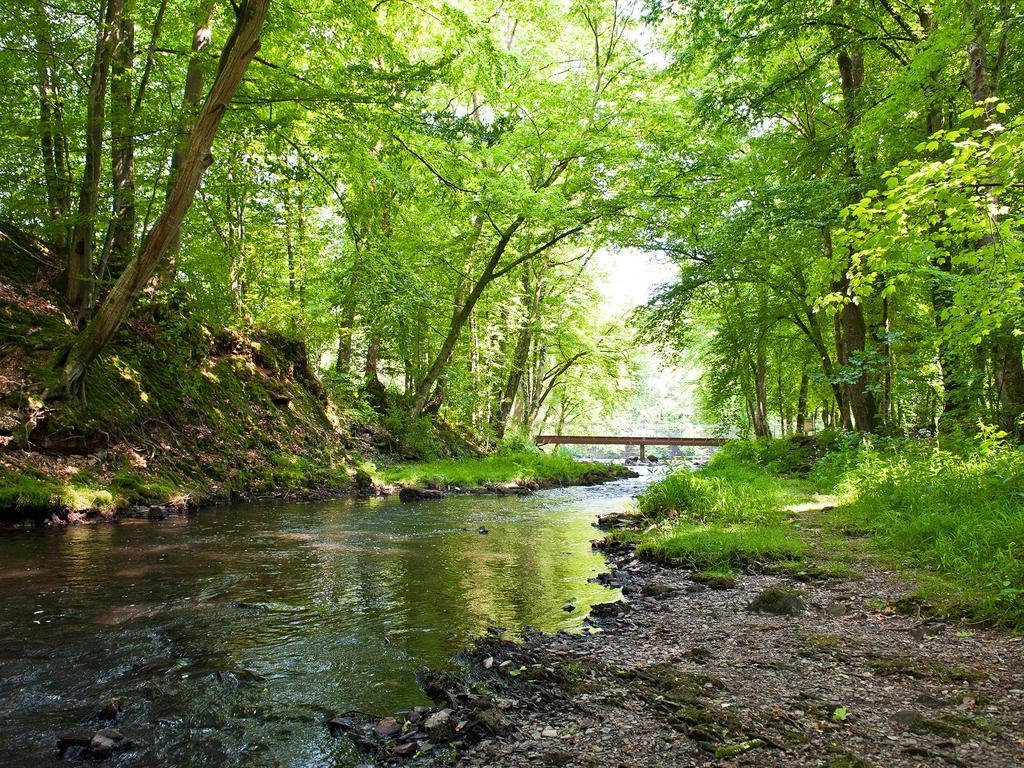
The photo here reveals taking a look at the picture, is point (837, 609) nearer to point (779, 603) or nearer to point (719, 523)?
point (779, 603)

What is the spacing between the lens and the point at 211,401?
12.3 meters

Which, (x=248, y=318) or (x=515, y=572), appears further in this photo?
(x=248, y=318)

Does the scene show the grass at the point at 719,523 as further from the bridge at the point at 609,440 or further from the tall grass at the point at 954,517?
the bridge at the point at 609,440

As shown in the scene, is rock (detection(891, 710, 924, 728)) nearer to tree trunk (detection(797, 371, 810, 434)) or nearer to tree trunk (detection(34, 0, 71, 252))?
tree trunk (detection(34, 0, 71, 252))

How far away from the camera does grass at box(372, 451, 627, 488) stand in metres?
16.1

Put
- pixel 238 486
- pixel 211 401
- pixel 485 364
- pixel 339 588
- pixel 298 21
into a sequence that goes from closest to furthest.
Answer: pixel 339 588 < pixel 298 21 < pixel 238 486 < pixel 211 401 < pixel 485 364

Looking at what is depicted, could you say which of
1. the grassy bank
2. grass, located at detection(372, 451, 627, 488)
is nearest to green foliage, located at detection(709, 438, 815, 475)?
the grassy bank

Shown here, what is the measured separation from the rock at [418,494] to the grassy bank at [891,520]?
6.15m

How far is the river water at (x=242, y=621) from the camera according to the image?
9.45ft

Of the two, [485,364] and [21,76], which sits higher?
[21,76]

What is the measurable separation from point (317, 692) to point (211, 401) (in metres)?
10.6

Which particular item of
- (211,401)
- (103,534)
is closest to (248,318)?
(211,401)

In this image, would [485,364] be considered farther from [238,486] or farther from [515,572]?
[515,572]

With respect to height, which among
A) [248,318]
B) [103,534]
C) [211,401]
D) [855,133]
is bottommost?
[103,534]
